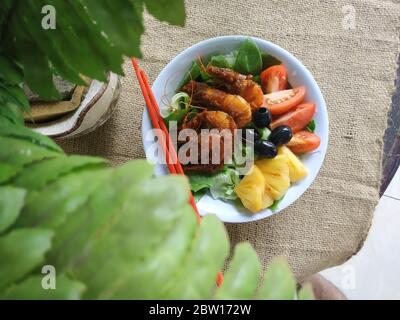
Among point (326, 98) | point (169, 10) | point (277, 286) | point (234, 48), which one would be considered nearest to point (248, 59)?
point (234, 48)

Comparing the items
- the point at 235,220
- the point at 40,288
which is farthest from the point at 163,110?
the point at 40,288

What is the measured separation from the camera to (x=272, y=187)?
614 mm

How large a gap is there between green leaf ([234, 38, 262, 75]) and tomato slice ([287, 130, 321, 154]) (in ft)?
0.32

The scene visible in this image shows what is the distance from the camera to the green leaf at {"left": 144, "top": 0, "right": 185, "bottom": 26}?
402 millimetres

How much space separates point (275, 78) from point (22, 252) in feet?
1.47

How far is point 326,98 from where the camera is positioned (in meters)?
0.70

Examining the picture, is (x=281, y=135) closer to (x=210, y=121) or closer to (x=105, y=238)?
(x=210, y=121)

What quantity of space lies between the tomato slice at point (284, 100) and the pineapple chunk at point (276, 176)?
0.07m

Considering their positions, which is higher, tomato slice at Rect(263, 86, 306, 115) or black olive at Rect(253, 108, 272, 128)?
tomato slice at Rect(263, 86, 306, 115)

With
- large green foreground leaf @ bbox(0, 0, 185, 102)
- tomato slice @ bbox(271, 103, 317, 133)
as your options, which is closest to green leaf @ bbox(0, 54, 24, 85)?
large green foreground leaf @ bbox(0, 0, 185, 102)

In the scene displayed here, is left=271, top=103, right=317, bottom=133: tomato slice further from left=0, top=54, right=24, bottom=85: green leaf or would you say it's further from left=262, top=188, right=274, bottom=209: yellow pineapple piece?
left=0, top=54, right=24, bottom=85: green leaf

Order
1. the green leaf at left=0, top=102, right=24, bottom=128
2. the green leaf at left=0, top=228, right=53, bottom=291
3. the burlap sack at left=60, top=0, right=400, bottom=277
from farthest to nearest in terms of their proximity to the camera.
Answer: the burlap sack at left=60, top=0, right=400, bottom=277, the green leaf at left=0, top=102, right=24, bottom=128, the green leaf at left=0, top=228, right=53, bottom=291

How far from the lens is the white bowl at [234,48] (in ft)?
2.03

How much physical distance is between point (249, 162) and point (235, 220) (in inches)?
2.9
